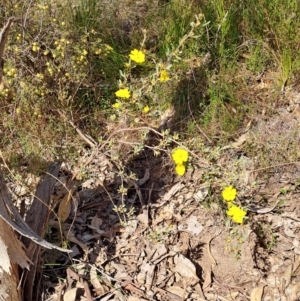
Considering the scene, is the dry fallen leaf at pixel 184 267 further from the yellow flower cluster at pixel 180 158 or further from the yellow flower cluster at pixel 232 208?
the yellow flower cluster at pixel 180 158

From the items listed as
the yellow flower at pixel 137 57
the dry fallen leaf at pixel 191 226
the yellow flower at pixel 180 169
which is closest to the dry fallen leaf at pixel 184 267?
the dry fallen leaf at pixel 191 226

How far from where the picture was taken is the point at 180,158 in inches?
115

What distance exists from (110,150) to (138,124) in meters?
Answer: 0.38

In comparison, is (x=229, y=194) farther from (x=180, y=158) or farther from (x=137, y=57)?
(x=137, y=57)

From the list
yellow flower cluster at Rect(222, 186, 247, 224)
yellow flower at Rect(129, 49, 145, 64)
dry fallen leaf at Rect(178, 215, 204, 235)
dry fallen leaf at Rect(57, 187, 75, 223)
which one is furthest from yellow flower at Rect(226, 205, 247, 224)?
yellow flower at Rect(129, 49, 145, 64)

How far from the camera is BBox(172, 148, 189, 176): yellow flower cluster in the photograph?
2.93 meters

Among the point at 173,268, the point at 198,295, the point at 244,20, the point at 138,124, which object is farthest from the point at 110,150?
the point at 244,20

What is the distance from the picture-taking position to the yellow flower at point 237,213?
2.69 metres

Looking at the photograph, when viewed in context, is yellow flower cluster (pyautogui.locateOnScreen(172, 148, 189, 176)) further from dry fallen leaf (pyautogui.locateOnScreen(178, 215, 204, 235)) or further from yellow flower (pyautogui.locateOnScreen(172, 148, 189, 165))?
dry fallen leaf (pyautogui.locateOnScreen(178, 215, 204, 235))

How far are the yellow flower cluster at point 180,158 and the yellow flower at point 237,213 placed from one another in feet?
1.30

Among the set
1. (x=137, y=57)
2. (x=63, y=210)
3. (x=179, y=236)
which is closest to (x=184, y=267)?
(x=179, y=236)

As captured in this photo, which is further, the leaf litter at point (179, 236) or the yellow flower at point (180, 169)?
the yellow flower at point (180, 169)

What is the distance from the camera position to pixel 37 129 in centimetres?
358

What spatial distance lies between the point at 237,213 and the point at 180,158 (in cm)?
47
